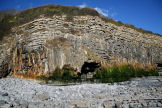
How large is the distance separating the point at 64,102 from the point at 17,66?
34.8ft

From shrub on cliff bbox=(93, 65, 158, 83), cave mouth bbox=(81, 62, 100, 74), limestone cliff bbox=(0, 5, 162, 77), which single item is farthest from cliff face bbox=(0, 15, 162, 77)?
shrub on cliff bbox=(93, 65, 158, 83)

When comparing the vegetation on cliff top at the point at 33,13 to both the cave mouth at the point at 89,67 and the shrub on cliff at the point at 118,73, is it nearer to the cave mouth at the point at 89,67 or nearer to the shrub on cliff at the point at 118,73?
the cave mouth at the point at 89,67

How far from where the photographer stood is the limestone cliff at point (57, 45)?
1964 centimetres

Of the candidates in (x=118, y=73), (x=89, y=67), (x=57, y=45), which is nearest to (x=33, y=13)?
(x=57, y=45)

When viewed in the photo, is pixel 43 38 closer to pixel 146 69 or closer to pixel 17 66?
pixel 17 66

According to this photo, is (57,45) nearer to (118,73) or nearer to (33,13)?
(33,13)

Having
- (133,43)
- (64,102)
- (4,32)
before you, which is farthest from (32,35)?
(133,43)

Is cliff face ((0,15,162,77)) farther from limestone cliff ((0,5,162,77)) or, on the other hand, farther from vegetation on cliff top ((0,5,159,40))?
vegetation on cliff top ((0,5,159,40))

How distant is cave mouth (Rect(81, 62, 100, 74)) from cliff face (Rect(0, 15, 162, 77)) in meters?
0.47

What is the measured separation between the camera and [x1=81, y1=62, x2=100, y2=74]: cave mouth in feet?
70.6

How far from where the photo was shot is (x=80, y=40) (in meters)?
22.5

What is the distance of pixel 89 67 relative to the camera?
2230 centimetres

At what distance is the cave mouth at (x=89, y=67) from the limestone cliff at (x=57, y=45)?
1.53 ft

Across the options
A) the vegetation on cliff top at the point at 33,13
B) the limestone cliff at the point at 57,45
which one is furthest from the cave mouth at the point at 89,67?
the vegetation on cliff top at the point at 33,13
